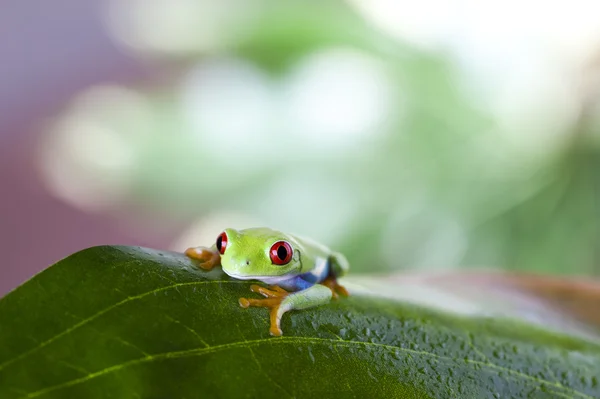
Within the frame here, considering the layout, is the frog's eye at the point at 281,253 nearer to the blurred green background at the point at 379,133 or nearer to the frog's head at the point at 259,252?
the frog's head at the point at 259,252

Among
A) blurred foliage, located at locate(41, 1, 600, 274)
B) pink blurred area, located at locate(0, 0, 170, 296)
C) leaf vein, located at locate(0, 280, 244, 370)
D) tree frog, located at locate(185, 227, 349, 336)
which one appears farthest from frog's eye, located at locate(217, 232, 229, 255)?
pink blurred area, located at locate(0, 0, 170, 296)

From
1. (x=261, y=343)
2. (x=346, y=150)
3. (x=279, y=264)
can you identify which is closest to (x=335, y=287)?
(x=279, y=264)

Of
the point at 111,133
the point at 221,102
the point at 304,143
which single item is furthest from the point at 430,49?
the point at 111,133

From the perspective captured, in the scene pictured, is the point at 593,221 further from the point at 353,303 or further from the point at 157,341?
the point at 157,341

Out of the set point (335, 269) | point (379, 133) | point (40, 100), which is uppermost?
point (40, 100)

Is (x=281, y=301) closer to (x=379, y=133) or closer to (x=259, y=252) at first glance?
(x=259, y=252)

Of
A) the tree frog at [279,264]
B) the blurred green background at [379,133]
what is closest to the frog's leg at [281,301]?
the tree frog at [279,264]
